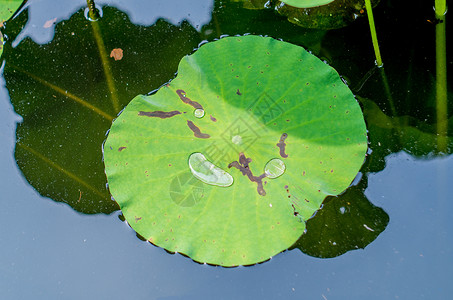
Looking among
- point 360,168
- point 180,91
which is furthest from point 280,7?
point 360,168

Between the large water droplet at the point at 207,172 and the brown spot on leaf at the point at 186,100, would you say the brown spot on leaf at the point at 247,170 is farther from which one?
the brown spot on leaf at the point at 186,100

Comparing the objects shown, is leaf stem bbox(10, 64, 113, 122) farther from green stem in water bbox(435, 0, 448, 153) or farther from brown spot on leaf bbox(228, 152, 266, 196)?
green stem in water bbox(435, 0, 448, 153)

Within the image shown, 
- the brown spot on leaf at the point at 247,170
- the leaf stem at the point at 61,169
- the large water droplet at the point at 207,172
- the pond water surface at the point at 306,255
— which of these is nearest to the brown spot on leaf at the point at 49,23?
the pond water surface at the point at 306,255

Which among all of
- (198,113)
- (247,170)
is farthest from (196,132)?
(247,170)

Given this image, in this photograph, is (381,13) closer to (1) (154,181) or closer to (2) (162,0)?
(2) (162,0)

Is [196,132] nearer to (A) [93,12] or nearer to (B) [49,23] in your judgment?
(A) [93,12]

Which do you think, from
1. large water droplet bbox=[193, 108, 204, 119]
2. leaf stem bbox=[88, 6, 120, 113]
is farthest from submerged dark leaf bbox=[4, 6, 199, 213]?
large water droplet bbox=[193, 108, 204, 119]
